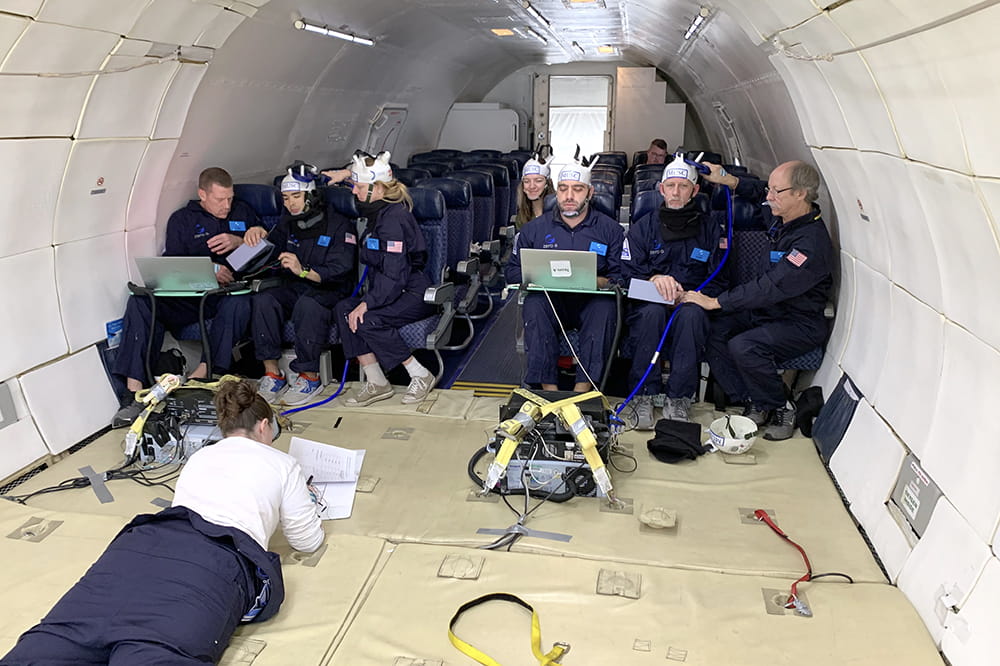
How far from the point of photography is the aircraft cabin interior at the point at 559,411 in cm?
272

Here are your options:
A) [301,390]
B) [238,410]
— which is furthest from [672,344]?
[238,410]

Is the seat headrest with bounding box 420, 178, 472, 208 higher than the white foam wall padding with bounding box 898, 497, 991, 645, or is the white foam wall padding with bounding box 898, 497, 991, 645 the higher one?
the seat headrest with bounding box 420, 178, 472, 208

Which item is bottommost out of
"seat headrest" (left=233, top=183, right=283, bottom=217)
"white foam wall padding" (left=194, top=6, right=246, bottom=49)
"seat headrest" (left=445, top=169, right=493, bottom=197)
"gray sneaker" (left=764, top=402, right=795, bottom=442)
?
"gray sneaker" (left=764, top=402, right=795, bottom=442)

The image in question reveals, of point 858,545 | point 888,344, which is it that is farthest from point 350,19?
point 858,545

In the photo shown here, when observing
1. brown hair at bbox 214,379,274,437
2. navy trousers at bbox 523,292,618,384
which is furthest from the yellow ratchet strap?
navy trousers at bbox 523,292,618,384

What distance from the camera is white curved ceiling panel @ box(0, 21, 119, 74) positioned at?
3496 mm

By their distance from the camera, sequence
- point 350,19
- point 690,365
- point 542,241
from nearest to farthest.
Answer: point 690,365
point 542,241
point 350,19

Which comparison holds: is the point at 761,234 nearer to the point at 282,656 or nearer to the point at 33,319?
the point at 282,656

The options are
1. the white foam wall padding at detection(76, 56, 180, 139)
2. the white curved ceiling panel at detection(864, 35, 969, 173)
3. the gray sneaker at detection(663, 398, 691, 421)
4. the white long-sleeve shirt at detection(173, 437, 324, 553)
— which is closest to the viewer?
the white curved ceiling panel at detection(864, 35, 969, 173)

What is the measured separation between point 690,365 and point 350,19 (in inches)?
193

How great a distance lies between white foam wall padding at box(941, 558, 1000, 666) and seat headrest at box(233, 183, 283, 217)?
4897 mm

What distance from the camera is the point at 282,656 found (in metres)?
2.75

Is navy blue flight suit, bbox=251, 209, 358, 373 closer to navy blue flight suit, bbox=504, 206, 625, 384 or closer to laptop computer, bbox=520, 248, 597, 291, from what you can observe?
navy blue flight suit, bbox=504, 206, 625, 384

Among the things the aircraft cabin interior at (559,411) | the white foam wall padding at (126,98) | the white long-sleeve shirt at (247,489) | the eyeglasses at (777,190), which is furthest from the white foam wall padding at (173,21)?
the eyeglasses at (777,190)
